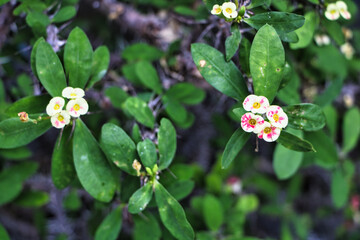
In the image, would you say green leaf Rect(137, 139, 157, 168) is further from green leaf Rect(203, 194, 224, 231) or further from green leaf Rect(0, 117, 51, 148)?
green leaf Rect(203, 194, 224, 231)

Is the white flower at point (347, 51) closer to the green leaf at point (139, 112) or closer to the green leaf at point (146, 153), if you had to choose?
the green leaf at point (139, 112)

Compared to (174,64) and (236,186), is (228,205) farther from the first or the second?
(174,64)

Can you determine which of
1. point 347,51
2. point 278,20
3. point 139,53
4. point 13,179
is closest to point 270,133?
point 278,20

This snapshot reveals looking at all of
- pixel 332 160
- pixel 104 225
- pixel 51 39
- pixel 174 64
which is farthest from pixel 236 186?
pixel 51 39

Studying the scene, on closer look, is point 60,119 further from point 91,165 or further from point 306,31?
point 306,31

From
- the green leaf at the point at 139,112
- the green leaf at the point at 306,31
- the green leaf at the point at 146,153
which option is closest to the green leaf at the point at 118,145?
the green leaf at the point at 146,153

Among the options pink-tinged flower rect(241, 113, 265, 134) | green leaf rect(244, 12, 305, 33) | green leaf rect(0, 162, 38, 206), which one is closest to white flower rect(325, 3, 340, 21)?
green leaf rect(244, 12, 305, 33)

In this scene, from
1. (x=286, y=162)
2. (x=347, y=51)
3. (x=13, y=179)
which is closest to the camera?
(x=286, y=162)
